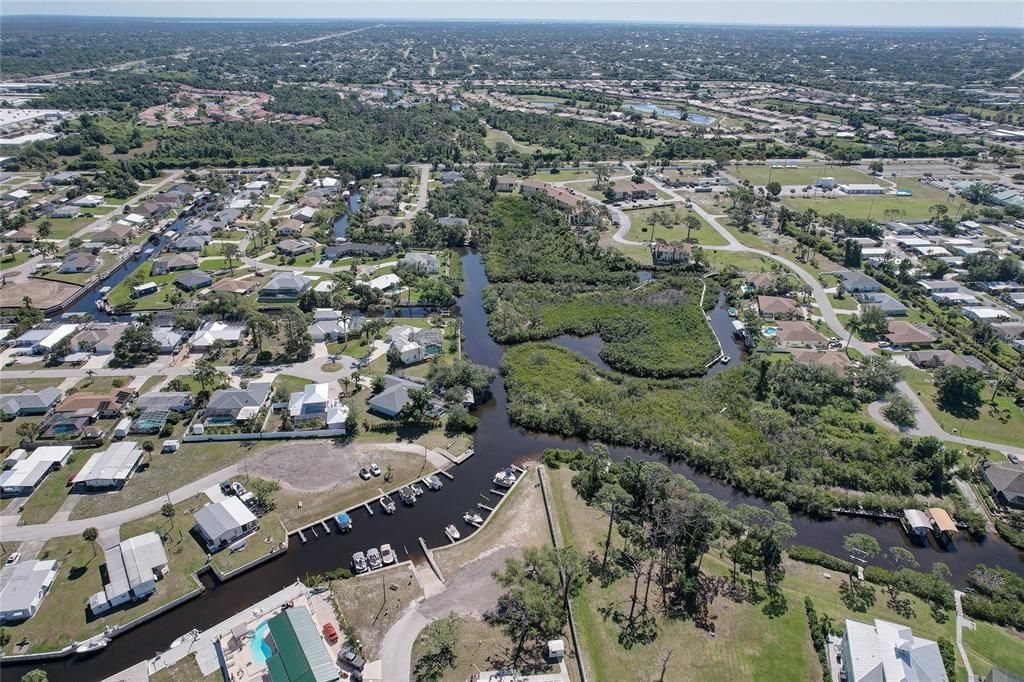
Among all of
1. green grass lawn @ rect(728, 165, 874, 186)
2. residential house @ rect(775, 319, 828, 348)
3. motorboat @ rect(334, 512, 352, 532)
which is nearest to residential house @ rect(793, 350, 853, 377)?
residential house @ rect(775, 319, 828, 348)

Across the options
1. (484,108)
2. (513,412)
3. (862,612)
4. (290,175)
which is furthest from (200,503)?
(484,108)

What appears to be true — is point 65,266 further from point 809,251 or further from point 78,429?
point 809,251

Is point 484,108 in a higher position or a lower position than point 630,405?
higher

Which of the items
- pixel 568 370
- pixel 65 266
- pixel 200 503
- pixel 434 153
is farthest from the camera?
pixel 434 153

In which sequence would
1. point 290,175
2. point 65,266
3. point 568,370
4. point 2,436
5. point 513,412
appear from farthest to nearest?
1. point 290,175
2. point 65,266
3. point 568,370
4. point 513,412
5. point 2,436

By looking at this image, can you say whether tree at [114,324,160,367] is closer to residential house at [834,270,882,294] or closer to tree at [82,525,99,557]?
tree at [82,525,99,557]

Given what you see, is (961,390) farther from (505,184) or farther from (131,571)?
(505,184)

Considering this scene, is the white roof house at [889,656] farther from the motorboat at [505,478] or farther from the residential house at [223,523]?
the residential house at [223,523]
